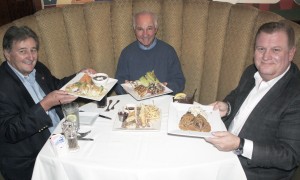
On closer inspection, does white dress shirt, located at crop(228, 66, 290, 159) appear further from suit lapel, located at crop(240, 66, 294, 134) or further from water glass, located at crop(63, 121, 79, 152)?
water glass, located at crop(63, 121, 79, 152)

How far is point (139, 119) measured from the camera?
7.22 feet

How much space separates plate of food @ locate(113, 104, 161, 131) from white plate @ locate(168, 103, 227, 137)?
0.12 meters

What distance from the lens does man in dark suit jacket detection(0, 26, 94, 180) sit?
218 cm

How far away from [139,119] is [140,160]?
428 mm

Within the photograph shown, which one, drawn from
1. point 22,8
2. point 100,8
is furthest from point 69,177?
point 22,8

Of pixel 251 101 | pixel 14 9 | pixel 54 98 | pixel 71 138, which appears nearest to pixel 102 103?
pixel 54 98

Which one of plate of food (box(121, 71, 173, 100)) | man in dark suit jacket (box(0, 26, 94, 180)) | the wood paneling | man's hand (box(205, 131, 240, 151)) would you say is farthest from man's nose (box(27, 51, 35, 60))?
the wood paneling

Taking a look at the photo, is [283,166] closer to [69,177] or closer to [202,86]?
[69,177]

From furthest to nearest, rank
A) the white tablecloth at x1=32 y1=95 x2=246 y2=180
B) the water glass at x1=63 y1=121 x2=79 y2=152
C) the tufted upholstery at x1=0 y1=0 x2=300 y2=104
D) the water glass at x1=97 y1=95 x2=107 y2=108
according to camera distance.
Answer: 1. the tufted upholstery at x1=0 y1=0 x2=300 y2=104
2. the water glass at x1=97 y1=95 x2=107 y2=108
3. the water glass at x1=63 y1=121 x2=79 y2=152
4. the white tablecloth at x1=32 y1=95 x2=246 y2=180

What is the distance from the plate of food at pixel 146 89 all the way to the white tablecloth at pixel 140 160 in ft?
2.00

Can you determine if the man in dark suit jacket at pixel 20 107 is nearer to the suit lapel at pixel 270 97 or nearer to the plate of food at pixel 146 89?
the plate of food at pixel 146 89

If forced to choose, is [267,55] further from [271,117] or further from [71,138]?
[71,138]

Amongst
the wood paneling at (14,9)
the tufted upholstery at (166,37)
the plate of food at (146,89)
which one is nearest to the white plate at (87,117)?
the plate of food at (146,89)

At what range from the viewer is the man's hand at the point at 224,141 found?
186 cm
